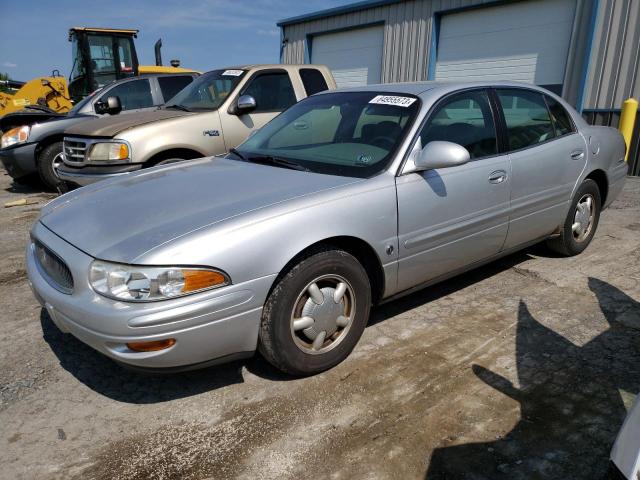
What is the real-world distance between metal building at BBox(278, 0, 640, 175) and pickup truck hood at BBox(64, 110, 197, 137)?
7.08 metres

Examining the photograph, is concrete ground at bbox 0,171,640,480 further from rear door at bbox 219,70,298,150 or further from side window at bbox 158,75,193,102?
side window at bbox 158,75,193,102

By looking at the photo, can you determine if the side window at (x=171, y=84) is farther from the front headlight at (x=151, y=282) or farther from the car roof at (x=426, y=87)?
the front headlight at (x=151, y=282)

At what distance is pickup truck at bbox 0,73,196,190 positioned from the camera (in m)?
7.63

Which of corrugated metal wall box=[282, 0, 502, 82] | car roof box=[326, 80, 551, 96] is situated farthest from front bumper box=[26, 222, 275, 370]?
corrugated metal wall box=[282, 0, 502, 82]

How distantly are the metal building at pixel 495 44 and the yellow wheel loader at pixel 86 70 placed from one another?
188 inches

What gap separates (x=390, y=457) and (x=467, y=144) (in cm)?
214

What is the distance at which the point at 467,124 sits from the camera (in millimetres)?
3562

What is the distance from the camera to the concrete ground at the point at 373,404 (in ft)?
7.24

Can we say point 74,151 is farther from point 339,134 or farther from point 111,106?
point 339,134

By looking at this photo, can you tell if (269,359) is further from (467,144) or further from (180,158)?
(180,158)

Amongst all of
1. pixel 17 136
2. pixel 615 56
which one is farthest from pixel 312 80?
pixel 615 56

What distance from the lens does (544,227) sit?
13.6 feet

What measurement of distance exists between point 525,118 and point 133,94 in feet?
21.1

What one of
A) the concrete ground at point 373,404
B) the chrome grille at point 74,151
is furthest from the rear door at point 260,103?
the concrete ground at point 373,404
